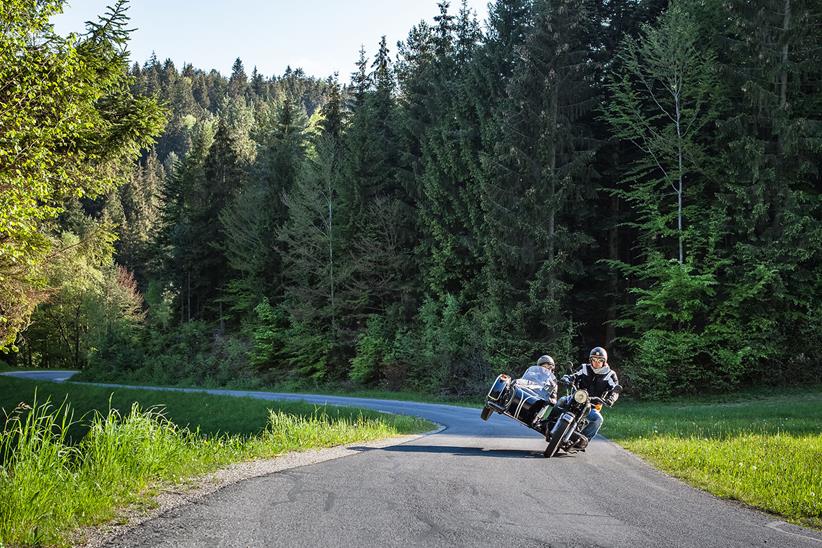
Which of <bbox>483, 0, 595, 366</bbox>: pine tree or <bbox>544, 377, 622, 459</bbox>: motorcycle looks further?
<bbox>483, 0, 595, 366</bbox>: pine tree

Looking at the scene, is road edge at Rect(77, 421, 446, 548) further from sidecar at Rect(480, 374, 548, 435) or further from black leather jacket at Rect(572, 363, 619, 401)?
black leather jacket at Rect(572, 363, 619, 401)

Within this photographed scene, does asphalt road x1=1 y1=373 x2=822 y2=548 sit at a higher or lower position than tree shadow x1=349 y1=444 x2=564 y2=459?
higher

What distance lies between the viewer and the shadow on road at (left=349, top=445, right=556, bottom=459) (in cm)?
1020

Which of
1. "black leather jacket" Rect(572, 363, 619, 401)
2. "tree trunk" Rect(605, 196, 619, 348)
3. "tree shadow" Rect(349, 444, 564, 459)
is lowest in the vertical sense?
"tree shadow" Rect(349, 444, 564, 459)

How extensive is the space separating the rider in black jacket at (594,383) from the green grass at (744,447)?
1165 millimetres

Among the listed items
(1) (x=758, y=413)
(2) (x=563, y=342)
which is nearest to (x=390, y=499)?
(1) (x=758, y=413)

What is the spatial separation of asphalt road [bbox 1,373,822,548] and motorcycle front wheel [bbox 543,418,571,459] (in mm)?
597

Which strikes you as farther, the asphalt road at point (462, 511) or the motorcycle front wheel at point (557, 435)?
the motorcycle front wheel at point (557, 435)

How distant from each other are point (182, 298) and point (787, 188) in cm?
4977

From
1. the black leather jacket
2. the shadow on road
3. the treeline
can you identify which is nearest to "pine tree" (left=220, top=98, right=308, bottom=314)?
the treeline

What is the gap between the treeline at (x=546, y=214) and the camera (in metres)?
23.5

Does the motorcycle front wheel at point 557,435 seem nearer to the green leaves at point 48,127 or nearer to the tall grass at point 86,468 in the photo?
the tall grass at point 86,468

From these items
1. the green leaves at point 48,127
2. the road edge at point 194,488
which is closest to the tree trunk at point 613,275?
the road edge at point 194,488

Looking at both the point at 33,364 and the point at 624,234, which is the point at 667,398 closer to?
the point at 624,234
